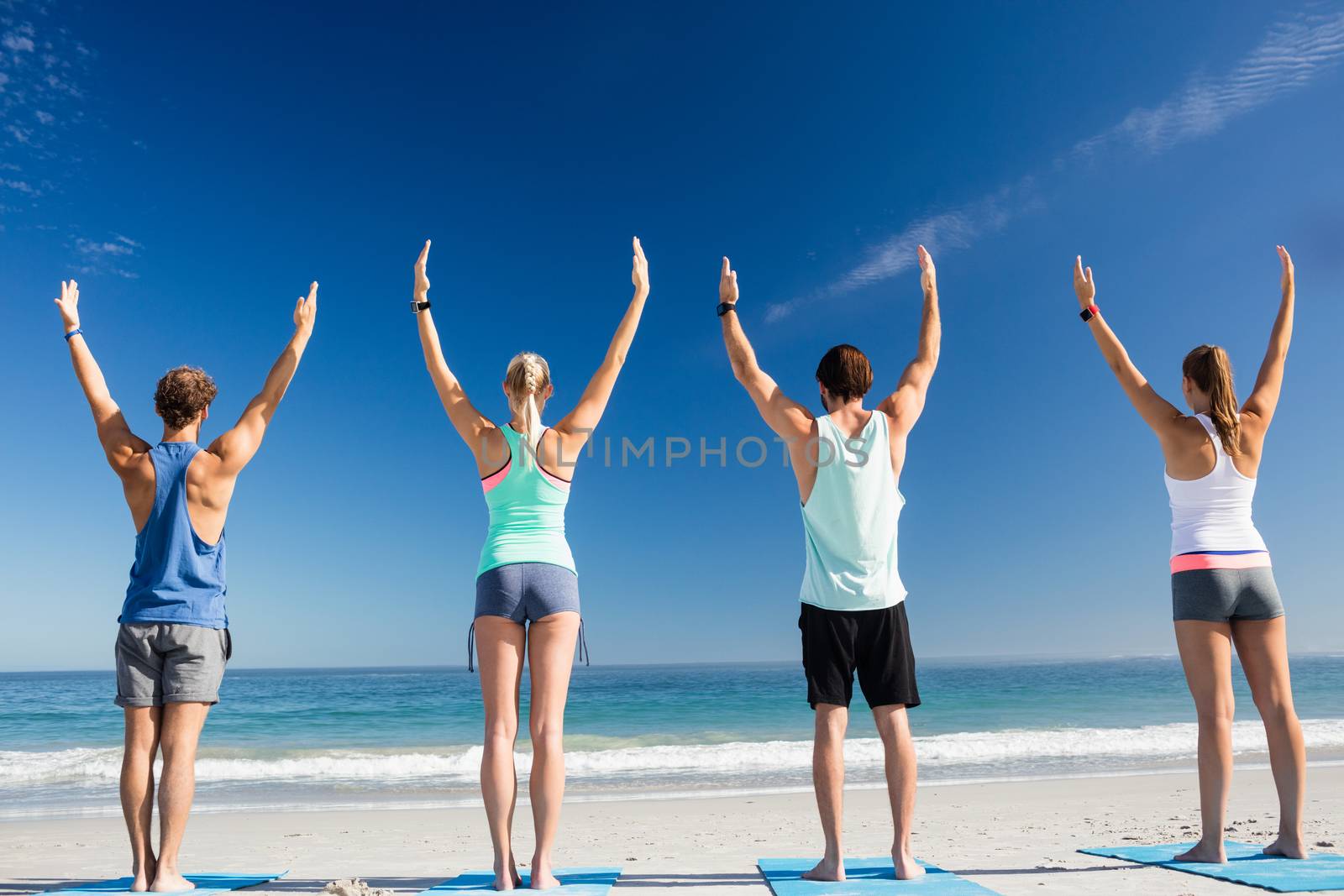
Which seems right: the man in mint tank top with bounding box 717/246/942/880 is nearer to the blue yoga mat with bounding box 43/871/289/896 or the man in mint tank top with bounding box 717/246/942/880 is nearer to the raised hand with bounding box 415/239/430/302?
the raised hand with bounding box 415/239/430/302

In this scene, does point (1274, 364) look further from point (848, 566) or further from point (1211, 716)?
point (848, 566)

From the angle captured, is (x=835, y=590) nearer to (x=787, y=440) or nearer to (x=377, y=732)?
(x=787, y=440)

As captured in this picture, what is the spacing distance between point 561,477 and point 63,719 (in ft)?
71.2

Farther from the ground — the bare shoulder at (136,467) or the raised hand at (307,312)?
the raised hand at (307,312)

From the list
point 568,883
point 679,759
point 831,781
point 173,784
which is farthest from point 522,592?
point 679,759

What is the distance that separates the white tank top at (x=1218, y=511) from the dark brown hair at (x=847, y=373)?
1480mm

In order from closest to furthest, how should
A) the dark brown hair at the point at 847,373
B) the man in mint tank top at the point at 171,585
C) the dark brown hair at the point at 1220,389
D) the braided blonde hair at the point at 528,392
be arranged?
1. the man in mint tank top at the point at 171,585
2. the braided blonde hair at the point at 528,392
3. the dark brown hair at the point at 847,373
4. the dark brown hair at the point at 1220,389

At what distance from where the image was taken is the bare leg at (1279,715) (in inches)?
136

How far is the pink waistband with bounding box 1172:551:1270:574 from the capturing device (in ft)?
11.4

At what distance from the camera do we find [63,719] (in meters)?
19.1

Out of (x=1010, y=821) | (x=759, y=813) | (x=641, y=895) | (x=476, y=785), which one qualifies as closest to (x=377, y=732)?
(x=476, y=785)

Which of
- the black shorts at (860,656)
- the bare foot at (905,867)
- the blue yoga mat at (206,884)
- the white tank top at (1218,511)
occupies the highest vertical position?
the white tank top at (1218,511)

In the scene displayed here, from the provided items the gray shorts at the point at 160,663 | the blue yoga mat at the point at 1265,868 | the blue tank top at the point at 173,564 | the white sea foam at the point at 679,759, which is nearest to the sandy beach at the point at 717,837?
the blue yoga mat at the point at 1265,868

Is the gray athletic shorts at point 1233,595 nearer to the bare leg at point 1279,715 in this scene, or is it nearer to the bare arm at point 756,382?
the bare leg at point 1279,715
